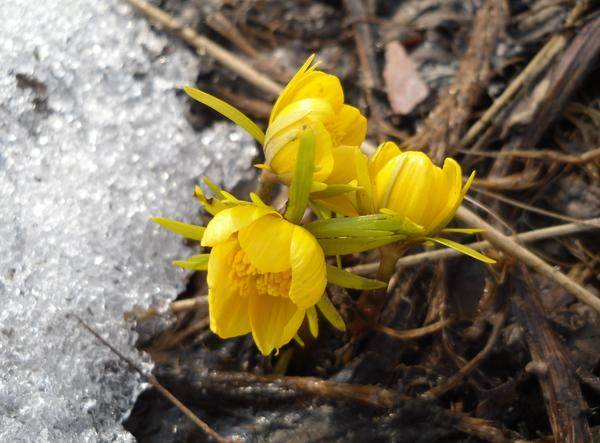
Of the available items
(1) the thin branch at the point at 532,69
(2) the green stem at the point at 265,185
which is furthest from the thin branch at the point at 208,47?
(2) the green stem at the point at 265,185

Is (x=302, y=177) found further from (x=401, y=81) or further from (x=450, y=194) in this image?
(x=401, y=81)

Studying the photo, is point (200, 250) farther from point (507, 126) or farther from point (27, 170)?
point (507, 126)

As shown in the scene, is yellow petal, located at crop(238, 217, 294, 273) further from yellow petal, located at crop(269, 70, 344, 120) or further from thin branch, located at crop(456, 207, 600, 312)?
thin branch, located at crop(456, 207, 600, 312)

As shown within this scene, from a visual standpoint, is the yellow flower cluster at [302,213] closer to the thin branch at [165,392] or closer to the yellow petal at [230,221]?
the yellow petal at [230,221]

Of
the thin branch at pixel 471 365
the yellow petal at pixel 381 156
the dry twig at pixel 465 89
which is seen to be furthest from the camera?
the dry twig at pixel 465 89

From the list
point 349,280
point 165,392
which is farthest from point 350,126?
point 165,392

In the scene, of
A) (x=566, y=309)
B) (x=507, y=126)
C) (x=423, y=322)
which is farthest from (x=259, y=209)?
(x=507, y=126)

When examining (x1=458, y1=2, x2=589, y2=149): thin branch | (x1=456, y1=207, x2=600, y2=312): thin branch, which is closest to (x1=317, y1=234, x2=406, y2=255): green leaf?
(x1=456, y1=207, x2=600, y2=312): thin branch
